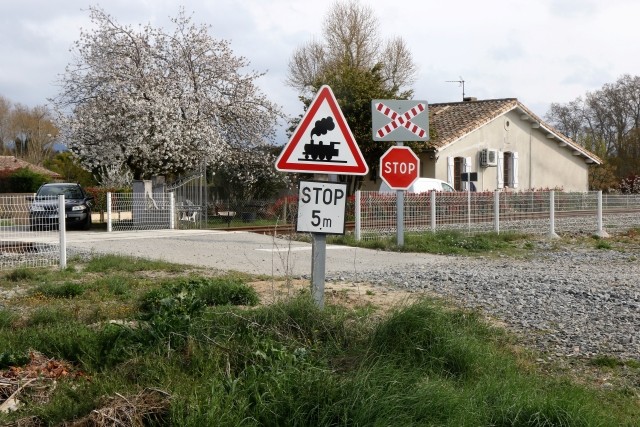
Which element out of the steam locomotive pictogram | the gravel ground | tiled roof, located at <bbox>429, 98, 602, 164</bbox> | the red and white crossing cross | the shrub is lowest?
the gravel ground

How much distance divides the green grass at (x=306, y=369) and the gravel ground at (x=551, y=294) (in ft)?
2.08

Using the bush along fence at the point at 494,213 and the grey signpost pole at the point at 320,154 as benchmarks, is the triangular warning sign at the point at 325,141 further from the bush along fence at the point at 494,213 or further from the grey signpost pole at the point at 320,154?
the bush along fence at the point at 494,213

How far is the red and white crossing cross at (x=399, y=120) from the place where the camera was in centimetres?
1794

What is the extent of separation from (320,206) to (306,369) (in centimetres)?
181

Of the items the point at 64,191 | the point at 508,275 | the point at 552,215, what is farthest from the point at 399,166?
the point at 64,191


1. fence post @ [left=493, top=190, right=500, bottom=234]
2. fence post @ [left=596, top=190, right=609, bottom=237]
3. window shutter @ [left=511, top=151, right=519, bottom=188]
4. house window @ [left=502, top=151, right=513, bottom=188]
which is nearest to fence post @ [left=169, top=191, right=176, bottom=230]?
fence post @ [left=493, top=190, right=500, bottom=234]

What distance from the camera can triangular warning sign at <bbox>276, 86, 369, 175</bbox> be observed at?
6.66m

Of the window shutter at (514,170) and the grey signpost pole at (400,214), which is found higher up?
the window shutter at (514,170)

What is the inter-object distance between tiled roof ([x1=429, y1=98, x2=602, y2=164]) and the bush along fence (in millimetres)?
11447

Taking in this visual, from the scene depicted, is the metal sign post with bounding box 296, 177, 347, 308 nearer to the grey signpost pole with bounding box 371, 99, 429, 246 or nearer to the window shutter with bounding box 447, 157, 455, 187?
the grey signpost pole with bounding box 371, 99, 429, 246

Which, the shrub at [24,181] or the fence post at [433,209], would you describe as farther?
the shrub at [24,181]

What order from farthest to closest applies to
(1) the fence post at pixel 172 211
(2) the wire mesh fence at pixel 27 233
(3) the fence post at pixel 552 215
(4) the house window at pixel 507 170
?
(4) the house window at pixel 507 170 → (1) the fence post at pixel 172 211 → (3) the fence post at pixel 552 215 → (2) the wire mesh fence at pixel 27 233

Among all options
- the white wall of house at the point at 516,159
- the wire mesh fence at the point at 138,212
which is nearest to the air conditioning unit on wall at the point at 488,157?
the white wall of house at the point at 516,159

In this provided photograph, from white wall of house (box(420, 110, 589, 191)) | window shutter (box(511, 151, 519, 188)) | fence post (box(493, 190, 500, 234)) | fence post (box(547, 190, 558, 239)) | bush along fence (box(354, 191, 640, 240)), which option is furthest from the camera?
window shutter (box(511, 151, 519, 188))
